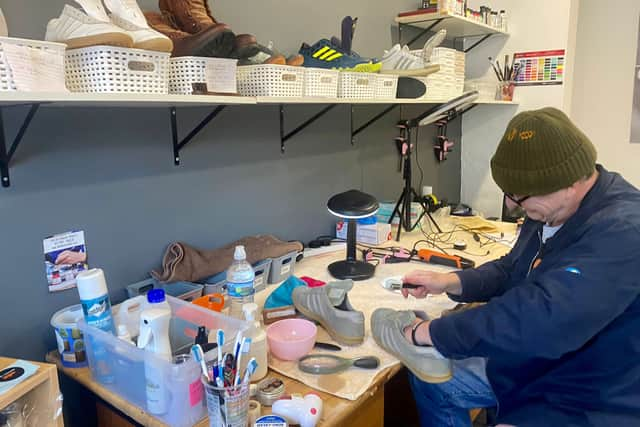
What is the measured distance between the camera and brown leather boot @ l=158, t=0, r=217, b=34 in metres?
1.32

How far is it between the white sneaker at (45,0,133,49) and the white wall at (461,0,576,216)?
2.64m

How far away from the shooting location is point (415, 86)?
2062mm

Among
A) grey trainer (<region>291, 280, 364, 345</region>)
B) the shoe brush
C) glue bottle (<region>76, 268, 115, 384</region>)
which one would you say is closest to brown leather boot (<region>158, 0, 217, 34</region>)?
glue bottle (<region>76, 268, 115, 384</region>)

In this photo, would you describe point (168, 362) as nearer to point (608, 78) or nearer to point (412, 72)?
point (412, 72)

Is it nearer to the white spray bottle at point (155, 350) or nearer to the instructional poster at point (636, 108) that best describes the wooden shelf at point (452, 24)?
the instructional poster at point (636, 108)

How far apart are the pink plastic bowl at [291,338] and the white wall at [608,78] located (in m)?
2.70

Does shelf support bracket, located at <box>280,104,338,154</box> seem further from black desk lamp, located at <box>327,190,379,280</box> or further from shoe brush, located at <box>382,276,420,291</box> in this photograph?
shoe brush, located at <box>382,276,420,291</box>

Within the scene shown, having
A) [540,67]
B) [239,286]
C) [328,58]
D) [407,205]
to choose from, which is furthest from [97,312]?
[540,67]

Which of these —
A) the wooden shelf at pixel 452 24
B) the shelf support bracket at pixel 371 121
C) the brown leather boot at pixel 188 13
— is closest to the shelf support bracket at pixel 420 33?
the wooden shelf at pixel 452 24

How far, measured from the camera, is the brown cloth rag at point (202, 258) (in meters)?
1.50

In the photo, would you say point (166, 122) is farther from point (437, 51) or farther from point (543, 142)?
point (437, 51)

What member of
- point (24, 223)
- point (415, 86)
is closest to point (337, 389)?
point (24, 223)

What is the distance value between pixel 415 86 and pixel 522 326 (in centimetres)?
130

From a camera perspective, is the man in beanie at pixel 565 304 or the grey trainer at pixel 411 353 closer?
the man in beanie at pixel 565 304
